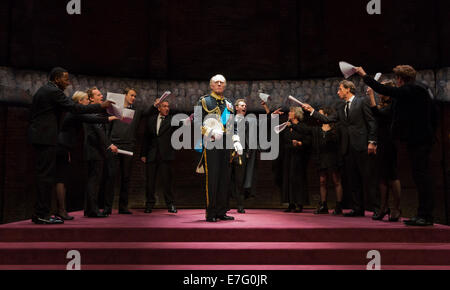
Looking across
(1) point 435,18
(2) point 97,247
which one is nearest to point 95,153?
(2) point 97,247

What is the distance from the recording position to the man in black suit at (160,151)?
20.8 ft

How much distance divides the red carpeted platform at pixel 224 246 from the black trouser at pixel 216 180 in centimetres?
51

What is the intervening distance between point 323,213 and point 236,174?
59.2 inches

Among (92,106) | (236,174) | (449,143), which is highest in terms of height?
(92,106)

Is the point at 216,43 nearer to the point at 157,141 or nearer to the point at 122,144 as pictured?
the point at 157,141

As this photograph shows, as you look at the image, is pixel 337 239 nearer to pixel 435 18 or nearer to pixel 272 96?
pixel 272 96

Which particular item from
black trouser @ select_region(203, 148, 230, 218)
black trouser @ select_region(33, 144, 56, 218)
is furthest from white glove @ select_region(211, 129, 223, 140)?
black trouser @ select_region(33, 144, 56, 218)

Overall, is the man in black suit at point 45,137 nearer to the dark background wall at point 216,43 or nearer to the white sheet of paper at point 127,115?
the white sheet of paper at point 127,115

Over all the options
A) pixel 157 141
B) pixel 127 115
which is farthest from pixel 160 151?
pixel 127 115

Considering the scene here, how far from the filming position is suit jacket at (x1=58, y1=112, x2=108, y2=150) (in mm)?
5385

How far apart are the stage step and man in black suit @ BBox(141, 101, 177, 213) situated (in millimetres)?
2423

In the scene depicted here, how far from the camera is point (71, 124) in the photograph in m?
5.48

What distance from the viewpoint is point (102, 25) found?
8.16 metres

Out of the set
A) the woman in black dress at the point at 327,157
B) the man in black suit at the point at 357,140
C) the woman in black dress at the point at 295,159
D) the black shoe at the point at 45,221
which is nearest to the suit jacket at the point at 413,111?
the man in black suit at the point at 357,140
